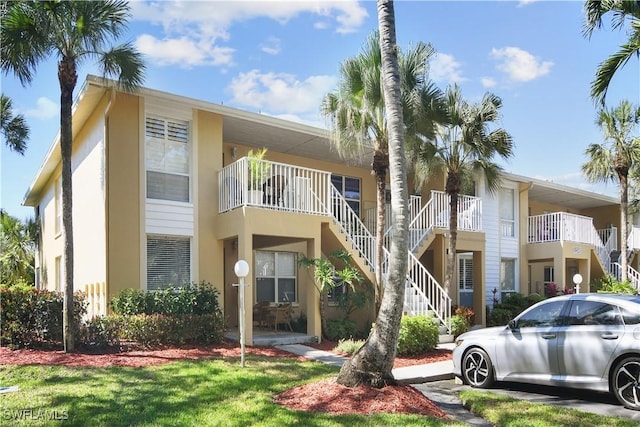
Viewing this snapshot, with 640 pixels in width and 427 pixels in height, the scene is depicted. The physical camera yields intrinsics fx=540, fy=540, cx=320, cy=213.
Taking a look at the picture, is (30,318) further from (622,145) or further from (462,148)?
(622,145)

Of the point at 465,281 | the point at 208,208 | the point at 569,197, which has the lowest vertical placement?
the point at 465,281

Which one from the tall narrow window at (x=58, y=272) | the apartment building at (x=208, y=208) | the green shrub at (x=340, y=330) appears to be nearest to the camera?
the apartment building at (x=208, y=208)

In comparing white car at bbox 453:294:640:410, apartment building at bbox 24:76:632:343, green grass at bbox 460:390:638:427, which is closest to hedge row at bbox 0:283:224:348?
apartment building at bbox 24:76:632:343

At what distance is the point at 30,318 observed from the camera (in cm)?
1075

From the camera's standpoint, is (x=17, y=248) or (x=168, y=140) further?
(x=17, y=248)

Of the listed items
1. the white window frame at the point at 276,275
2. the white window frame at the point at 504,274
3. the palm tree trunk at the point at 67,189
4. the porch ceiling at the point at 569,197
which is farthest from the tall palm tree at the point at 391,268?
the porch ceiling at the point at 569,197

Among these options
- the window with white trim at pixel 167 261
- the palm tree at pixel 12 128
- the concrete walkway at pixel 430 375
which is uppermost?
the palm tree at pixel 12 128

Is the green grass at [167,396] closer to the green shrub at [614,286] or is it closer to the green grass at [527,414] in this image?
the green grass at [527,414]

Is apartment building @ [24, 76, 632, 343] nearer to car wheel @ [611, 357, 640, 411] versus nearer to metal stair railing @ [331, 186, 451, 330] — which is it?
metal stair railing @ [331, 186, 451, 330]

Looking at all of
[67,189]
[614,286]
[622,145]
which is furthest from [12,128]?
[614,286]

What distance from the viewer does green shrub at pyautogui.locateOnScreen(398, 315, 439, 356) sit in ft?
39.4

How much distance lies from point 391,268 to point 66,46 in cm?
786

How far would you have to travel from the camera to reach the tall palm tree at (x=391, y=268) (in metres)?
7.24

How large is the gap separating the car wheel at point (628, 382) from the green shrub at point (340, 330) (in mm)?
7258
